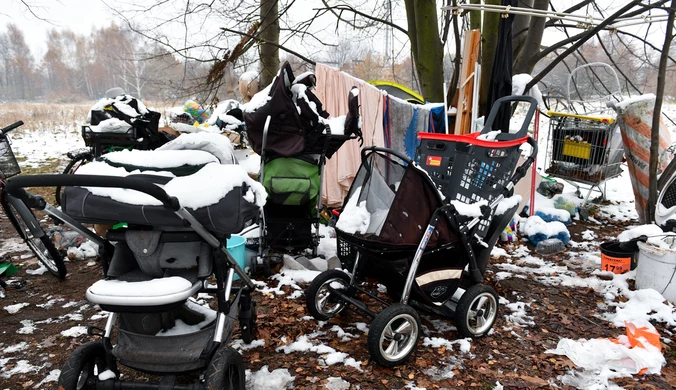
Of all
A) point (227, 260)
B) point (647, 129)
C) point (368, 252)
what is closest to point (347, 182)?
point (368, 252)

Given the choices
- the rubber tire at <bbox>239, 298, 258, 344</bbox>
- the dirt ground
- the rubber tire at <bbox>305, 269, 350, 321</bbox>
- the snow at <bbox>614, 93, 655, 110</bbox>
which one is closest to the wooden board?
the snow at <bbox>614, 93, 655, 110</bbox>

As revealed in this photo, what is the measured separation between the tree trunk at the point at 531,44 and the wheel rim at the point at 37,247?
740 centimetres

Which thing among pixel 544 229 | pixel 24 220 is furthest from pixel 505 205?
pixel 24 220

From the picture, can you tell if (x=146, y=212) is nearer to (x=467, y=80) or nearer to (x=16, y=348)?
(x=16, y=348)

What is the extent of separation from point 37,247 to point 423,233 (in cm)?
401

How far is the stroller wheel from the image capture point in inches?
129

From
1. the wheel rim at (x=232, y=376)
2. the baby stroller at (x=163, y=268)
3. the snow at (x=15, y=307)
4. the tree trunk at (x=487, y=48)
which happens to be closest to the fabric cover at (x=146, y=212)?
the baby stroller at (x=163, y=268)

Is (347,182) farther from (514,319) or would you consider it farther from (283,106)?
(514,319)

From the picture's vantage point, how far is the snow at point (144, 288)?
79.1 inches

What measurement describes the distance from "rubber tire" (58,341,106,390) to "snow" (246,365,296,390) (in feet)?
2.98

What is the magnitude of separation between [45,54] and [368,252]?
252 ft

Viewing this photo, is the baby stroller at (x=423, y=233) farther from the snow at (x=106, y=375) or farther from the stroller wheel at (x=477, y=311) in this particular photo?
the snow at (x=106, y=375)

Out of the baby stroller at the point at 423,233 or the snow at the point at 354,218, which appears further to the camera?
the snow at the point at 354,218

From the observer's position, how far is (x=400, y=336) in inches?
118
